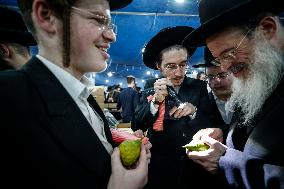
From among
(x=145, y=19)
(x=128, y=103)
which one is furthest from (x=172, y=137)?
(x=145, y=19)

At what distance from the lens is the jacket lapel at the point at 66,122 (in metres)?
1.30

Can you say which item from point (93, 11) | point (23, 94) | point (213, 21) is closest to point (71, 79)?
point (23, 94)

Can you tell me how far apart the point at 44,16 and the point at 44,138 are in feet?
2.38

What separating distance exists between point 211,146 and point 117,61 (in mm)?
23091

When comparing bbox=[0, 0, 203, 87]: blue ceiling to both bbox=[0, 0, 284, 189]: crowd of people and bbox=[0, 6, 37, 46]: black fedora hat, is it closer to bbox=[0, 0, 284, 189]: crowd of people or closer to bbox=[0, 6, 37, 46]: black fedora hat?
bbox=[0, 6, 37, 46]: black fedora hat

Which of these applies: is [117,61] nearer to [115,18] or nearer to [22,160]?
[115,18]

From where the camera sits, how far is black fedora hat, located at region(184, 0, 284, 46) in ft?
6.34

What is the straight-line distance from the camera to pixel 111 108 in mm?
11422

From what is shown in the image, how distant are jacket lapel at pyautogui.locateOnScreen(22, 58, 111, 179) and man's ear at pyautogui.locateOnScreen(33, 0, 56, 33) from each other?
8.4 inches

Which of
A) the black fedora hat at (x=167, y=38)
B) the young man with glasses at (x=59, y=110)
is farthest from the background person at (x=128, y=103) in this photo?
the young man with glasses at (x=59, y=110)

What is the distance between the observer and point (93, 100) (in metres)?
1.97

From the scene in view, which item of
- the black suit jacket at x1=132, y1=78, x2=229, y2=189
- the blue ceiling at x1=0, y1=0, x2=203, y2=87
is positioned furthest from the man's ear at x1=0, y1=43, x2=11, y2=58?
the blue ceiling at x1=0, y1=0, x2=203, y2=87

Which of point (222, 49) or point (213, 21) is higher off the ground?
point (213, 21)

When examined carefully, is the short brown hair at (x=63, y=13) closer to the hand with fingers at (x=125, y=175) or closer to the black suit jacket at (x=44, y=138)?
the black suit jacket at (x=44, y=138)
